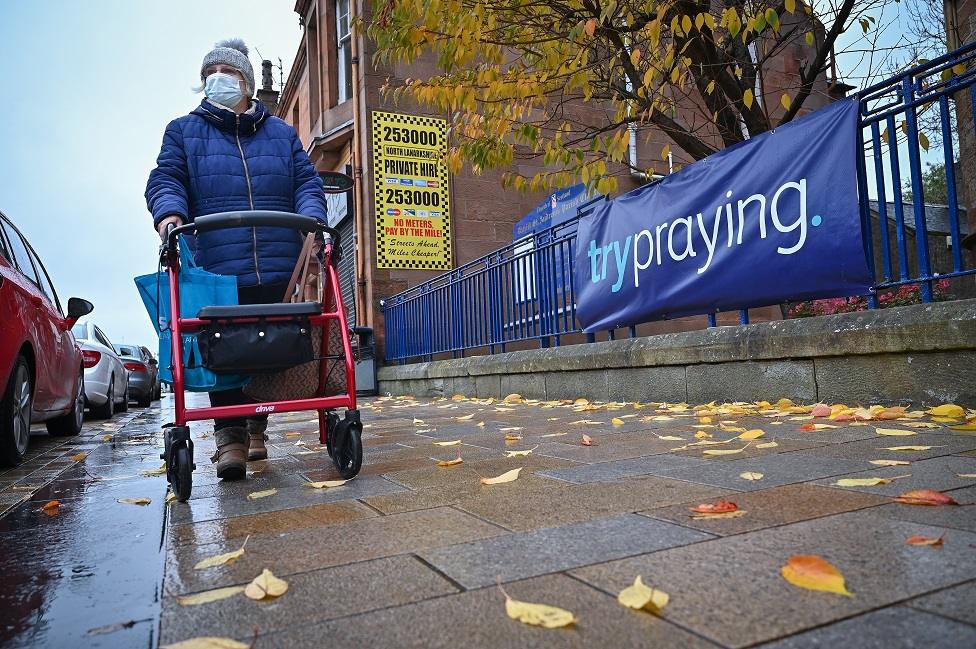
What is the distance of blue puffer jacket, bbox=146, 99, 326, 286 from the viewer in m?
3.29

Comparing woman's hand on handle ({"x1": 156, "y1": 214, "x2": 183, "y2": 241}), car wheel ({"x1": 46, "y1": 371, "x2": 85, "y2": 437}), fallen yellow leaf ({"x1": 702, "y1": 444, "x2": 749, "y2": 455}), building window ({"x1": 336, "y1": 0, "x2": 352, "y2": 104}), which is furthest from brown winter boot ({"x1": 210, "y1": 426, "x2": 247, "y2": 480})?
building window ({"x1": 336, "y1": 0, "x2": 352, "y2": 104})

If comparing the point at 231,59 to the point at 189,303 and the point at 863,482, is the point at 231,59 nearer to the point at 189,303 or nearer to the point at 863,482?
the point at 189,303

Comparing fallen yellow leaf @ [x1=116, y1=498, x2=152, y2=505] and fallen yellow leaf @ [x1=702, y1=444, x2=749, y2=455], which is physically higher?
fallen yellow leaf @ [x1=702, y1=444, x2=749, y2=455]

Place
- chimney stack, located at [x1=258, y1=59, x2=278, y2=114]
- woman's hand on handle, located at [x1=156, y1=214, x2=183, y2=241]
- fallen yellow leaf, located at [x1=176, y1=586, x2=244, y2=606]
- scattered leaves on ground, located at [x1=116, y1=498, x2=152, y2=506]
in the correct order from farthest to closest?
chimney stack, located at [x1=258, y1=59, x2=278, y2=114]
woman's hand on handle, located at [x1=156, y1=214, x2=183, y2=241]
scattered leaves on ground, located at [x1=116, y1=498, x2=152, y2=506]
fallen yellow leaf, located at [x1=176, y1=586, x2=244, y2=606]

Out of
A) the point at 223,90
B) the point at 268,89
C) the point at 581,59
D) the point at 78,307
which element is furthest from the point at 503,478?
the point at 268,89

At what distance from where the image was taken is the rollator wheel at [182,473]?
260 cm

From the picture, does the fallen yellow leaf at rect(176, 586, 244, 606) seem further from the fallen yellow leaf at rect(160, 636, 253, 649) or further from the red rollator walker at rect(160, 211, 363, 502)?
the red rollator walker at rect(160, 211, 363, 502)

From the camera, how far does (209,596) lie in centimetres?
150

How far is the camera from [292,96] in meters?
18.8

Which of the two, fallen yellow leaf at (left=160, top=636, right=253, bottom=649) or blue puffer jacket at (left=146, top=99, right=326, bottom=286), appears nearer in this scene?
fallen yellow leaf at (left=160, top=636, right=253, bottom=649)

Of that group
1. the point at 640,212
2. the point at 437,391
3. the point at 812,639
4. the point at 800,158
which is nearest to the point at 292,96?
the point at 437,391

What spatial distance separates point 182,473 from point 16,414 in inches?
92.3

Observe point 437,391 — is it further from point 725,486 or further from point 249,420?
point 725,486

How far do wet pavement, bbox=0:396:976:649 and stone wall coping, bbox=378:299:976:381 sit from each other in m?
0.56
